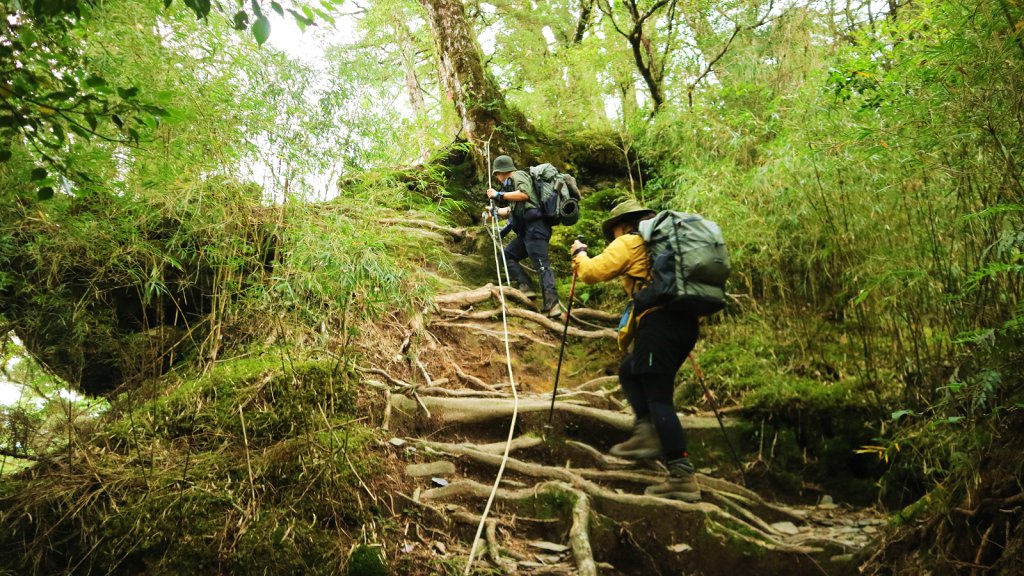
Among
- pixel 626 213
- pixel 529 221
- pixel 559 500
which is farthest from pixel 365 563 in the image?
pixel 529 221

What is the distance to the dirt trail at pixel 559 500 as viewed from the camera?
11.6ft

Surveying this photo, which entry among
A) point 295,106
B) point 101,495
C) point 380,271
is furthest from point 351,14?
point 101,495

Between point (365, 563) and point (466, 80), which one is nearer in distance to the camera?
point (365, 563)

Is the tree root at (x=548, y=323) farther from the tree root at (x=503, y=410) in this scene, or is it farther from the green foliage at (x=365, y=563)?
the green foliage at (x=365, y=563)

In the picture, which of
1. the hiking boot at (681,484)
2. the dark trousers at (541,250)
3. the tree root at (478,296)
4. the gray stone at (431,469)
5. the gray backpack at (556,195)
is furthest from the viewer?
the dark trousers at (541,250)

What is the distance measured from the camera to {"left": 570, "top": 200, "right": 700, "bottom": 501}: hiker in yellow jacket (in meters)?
4.03

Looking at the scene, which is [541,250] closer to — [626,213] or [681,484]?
[626,213]

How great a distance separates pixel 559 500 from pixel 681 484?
2.83ft

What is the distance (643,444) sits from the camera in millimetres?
4375

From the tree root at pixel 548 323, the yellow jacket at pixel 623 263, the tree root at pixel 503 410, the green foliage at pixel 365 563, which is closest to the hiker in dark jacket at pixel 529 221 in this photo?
the tree root at pixel 548 323

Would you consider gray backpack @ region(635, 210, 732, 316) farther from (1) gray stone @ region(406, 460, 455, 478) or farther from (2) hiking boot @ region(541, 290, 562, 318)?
(2) hiking boot @ region(541, 290, 562, 318)

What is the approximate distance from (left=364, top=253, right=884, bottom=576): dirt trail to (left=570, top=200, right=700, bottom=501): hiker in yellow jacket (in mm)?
202

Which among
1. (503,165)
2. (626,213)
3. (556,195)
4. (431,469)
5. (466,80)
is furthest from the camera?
(466,80)

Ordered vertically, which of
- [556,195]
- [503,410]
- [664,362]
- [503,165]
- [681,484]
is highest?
[503,165]
